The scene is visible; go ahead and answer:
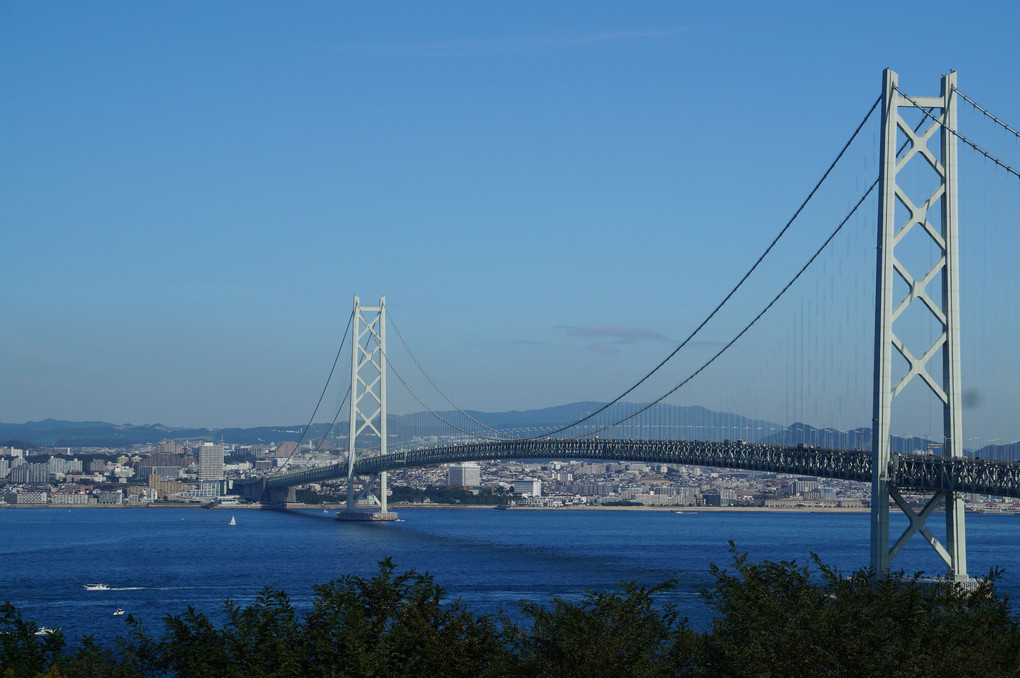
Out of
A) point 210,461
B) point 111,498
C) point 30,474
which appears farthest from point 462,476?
point 30,474

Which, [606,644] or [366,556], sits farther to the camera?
[366,556]

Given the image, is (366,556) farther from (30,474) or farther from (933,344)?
(30,474)

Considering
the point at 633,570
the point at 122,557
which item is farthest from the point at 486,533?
the point at 633,570

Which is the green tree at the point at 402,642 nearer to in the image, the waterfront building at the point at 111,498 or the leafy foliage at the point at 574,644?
the leafy foliage at the point at 574,644

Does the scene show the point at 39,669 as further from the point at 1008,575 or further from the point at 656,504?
the point at 656,504

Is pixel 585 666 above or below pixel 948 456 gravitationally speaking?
below
